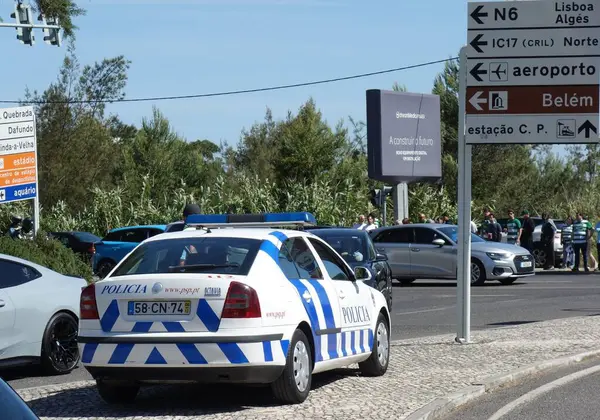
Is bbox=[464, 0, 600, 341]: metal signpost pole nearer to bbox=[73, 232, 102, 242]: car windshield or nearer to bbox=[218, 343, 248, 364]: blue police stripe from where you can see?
bbox=[218, 343, 248, 364]: blue police stripe

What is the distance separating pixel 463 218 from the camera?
15047 mm

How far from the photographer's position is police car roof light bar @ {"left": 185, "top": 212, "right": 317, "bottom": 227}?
1148 centimetres

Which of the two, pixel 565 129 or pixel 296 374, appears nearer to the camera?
pixel 296 374

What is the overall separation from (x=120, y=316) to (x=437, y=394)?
288 centimetres

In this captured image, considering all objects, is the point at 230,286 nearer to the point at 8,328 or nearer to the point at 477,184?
the point at 8,328

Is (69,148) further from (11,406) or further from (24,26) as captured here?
(11,406)

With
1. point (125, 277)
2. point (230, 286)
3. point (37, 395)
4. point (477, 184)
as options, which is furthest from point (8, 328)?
point (477, 184)

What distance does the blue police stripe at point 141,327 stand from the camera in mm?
9352

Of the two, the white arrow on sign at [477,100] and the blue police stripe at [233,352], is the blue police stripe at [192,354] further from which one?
the white arrow on sign at [477,100]

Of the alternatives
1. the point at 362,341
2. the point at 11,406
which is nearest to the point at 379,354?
the point at 362,341

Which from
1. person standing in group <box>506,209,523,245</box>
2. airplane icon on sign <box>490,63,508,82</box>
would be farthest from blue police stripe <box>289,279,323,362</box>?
person standing in group <box>506,209,523,245</box>

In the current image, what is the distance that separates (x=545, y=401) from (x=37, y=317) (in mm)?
5204

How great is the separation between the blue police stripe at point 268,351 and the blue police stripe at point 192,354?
48cm

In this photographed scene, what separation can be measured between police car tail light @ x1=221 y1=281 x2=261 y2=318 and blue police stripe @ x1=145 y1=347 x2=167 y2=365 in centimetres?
57
